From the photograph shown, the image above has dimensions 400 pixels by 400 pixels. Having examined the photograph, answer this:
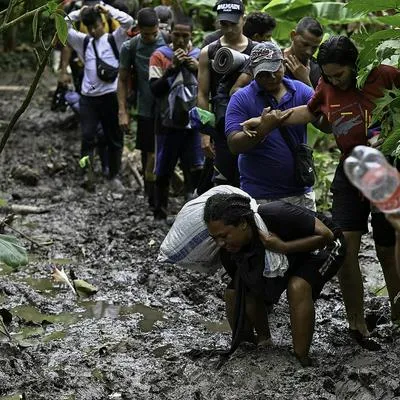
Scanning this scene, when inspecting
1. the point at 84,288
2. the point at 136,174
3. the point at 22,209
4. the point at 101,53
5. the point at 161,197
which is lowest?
the point at 136,174

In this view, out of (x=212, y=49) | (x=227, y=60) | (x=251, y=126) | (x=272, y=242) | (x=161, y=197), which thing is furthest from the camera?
(x=161, y=197)

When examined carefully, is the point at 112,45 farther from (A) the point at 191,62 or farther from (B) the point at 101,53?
(A) the point at 191,62

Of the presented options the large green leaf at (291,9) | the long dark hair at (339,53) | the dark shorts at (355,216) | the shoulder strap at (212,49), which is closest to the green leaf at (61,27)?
the long dark hair at (339,53)

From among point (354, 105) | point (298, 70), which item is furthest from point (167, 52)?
point (354, 105)

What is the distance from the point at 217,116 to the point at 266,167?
121 centimetres

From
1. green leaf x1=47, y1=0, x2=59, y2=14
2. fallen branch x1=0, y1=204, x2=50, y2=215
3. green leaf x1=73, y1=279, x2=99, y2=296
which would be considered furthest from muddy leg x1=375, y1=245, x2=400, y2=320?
fallen branch x1=0, y1=204, x2=50, y2=215

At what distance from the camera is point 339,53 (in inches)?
212

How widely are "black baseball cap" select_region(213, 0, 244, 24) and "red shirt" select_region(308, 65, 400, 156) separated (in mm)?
1876

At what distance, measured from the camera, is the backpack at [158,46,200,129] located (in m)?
8.82

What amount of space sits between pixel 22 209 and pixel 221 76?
3.53m

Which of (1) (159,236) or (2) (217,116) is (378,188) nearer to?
(2) (217,116)

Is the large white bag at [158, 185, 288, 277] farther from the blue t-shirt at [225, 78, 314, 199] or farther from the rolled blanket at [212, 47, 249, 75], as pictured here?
the rolled blanket at [212, 47, 249, 75]

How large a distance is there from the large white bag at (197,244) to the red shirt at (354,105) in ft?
2.14

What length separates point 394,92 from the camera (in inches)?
206
